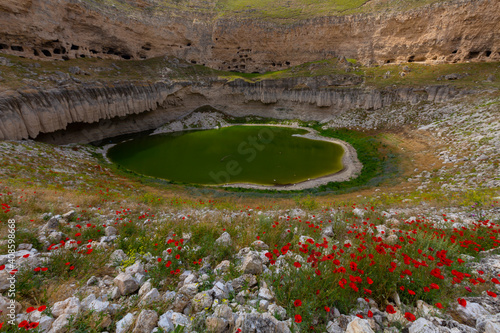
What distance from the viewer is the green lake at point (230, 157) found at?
69.9ft

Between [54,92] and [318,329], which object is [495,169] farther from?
[54,92]

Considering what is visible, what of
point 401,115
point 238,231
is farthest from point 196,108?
point 238,231

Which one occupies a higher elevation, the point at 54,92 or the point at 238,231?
the point at 54,92

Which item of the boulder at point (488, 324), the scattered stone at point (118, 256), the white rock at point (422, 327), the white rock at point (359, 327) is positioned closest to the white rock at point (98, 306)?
the scattered stone at point (118, 256)

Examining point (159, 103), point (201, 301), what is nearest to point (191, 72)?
point (159, 103)

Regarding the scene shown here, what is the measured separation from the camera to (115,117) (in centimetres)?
3259

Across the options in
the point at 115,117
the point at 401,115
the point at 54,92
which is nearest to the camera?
the point at 54,92

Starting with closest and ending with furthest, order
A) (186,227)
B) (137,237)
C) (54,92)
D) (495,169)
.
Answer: (137,237)
(186,227)
(495,169)
(54,92)

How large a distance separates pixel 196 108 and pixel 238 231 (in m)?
44.0

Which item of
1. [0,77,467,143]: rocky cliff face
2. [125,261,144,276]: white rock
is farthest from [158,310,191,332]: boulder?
[0,77,467,143]: rocky cliff face

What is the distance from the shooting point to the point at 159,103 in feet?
126

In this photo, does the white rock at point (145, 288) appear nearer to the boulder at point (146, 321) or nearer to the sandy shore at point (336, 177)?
the boulder at point (146, 321)

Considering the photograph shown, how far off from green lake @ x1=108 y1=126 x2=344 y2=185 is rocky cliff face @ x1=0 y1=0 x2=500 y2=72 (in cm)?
1972

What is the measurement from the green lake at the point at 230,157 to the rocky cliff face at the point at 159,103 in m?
4.58
